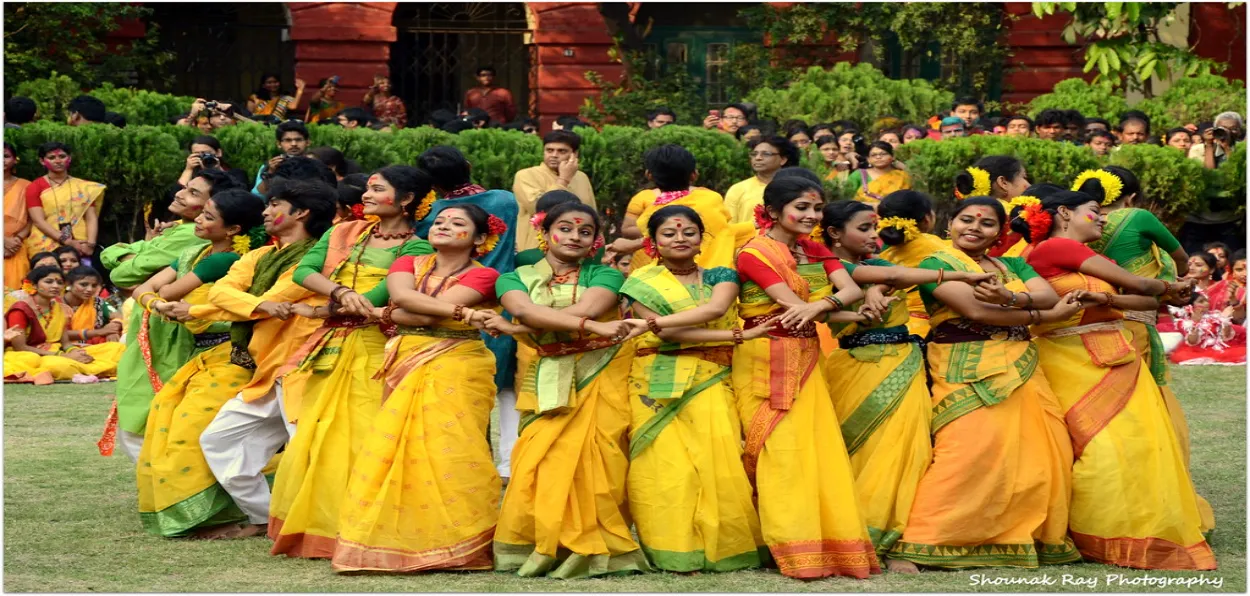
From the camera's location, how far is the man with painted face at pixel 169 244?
717 centimetres

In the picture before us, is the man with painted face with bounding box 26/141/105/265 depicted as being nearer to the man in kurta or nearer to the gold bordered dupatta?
the man in kurta

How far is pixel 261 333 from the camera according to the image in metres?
6.79

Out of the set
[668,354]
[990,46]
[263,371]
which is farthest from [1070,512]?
[990,46]

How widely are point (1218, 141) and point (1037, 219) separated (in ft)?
27.9

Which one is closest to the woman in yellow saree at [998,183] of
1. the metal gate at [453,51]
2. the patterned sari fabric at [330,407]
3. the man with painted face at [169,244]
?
the patterned sari fabric at [330,407]

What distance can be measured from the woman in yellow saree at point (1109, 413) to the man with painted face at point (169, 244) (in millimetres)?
3459

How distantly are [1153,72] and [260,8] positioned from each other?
1009 centimetres

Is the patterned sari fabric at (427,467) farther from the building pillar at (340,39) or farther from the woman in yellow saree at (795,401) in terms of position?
the building pillar at (340,39)

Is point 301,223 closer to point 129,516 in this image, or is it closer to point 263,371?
point 263,371

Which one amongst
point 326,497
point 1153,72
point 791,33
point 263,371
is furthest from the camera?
point 791,33

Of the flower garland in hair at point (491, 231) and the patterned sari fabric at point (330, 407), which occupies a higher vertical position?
the flower garland in hair at point (491, 231)

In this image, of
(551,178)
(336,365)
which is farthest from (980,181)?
(551,178)

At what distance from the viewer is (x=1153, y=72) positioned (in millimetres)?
17625

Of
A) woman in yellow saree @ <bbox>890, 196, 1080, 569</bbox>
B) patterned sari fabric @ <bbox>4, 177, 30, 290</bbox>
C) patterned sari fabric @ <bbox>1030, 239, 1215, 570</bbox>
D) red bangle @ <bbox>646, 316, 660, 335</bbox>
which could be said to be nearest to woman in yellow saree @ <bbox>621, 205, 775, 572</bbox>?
red bangle @ <bbox>646, 316, 660, 335</bbox>
